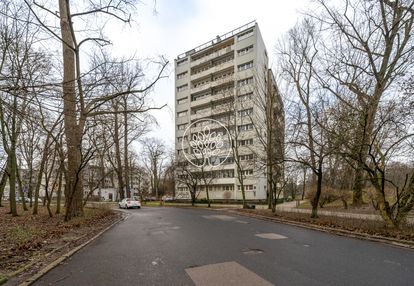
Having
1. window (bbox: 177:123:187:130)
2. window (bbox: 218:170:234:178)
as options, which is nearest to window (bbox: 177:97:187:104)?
window (bbox: 177:123:187:130)

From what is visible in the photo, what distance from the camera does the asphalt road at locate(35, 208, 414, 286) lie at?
529 centimetres

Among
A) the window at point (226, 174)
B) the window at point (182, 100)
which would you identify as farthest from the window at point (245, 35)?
the window at point (226, 174)

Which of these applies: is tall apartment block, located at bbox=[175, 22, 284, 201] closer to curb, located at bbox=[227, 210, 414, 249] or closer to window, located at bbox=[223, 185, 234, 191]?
window, located at bbox=[223, 185, 234, 191]

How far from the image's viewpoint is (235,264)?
20.8ft

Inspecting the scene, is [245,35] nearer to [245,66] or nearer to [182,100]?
[245,66]

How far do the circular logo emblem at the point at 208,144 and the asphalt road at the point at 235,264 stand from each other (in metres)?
32.1

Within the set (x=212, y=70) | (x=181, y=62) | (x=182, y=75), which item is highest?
(x=181, y=62)

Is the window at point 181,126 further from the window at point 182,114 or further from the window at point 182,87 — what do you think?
the window at point 182,87

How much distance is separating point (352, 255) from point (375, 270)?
4.87 feet

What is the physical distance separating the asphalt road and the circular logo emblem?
32077mm

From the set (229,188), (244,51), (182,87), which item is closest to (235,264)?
(229,188)

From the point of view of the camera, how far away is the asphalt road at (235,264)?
5.29 metres

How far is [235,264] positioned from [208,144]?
41.1 metres

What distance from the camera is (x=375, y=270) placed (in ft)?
19.8
